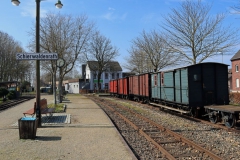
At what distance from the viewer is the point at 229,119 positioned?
390 inches

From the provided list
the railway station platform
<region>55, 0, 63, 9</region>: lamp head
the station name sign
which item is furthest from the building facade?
the station name sign

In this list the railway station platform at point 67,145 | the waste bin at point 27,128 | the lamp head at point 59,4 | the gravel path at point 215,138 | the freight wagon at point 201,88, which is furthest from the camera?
the freight wagon at point 201,88

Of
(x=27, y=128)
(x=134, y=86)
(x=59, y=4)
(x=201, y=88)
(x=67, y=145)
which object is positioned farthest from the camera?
(x=134, y=86)

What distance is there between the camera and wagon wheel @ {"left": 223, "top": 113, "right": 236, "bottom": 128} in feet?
31.3

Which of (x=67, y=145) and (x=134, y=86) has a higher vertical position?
(x=134, y=86)

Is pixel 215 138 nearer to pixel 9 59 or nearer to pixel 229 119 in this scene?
pixel 229 119

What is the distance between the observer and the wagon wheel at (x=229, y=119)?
955 centimetres

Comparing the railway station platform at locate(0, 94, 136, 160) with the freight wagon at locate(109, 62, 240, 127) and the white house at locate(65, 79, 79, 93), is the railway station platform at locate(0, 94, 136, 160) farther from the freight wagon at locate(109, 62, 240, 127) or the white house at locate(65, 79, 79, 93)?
the white house at locate(65, 79, 79, 93)

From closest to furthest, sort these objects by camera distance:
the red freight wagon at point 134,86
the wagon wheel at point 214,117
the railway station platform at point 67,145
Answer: the railway station platform at point 67,145
the wagon wheel at point 214,117
the red freight wagon at point 134,86

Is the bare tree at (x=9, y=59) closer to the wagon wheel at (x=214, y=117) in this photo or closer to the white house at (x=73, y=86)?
the white house at (x=73, y=86)

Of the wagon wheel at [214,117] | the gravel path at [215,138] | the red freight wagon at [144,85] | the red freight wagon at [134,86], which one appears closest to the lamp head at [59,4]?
the gravel path at [215,138]

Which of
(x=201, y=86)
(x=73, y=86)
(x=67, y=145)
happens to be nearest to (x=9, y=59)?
(x=73, y=86)

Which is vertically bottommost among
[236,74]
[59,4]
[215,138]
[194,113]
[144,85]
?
[215,138]

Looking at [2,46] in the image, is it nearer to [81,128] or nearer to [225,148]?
[81,128]
